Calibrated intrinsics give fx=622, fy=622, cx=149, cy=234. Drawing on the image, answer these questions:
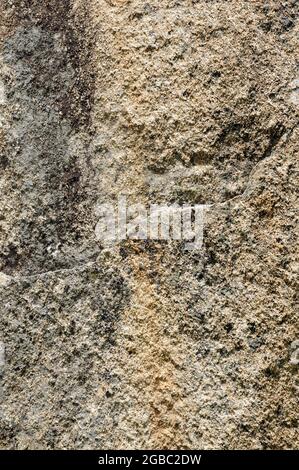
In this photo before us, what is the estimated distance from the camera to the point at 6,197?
1.46 meters

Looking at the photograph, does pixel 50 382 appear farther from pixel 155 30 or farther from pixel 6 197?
pixel 155 30

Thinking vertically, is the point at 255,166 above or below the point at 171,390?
above

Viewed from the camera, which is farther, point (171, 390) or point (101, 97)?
point (101, 97)

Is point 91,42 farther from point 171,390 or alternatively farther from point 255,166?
point 171,390

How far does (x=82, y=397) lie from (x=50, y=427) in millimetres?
96

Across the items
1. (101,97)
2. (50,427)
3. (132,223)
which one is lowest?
(50,427)

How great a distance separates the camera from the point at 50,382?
4.48 feet

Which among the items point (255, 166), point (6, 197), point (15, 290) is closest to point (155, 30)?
point (255, 166)

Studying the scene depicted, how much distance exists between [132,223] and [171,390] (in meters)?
0.37

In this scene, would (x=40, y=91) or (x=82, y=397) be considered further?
(x=40, y=91)

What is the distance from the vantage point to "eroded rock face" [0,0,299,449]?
1317mm

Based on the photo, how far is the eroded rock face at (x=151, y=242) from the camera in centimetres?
132

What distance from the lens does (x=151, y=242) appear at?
1383mm

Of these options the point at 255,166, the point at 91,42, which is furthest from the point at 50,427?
the point at 91,42
